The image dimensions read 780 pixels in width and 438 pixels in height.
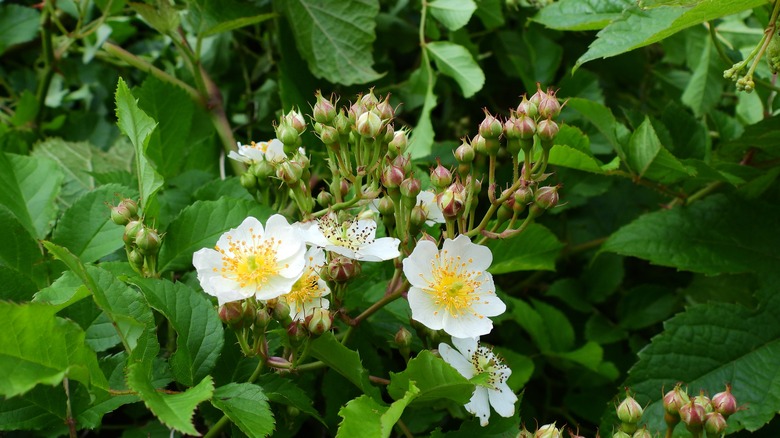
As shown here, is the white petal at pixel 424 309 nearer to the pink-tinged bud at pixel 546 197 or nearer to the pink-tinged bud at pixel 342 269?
the pink-tinged bud at pixel 342 269

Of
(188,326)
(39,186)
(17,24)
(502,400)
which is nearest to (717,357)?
(502,400)

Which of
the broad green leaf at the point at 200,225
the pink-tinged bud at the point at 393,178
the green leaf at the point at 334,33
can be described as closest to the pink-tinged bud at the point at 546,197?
the pink-tinged bud at the point at 393,178

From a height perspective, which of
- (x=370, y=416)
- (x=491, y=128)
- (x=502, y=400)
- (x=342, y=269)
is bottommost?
(x=502, y=400)

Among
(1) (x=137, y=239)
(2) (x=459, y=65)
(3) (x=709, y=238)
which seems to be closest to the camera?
(1) (x=137, y=239)

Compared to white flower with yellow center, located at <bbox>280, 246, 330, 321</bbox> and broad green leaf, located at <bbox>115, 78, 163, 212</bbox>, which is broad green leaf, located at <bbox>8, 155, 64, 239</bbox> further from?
white flower with yellow center, located at <bbox>280, 246, 330, 321</bbox>

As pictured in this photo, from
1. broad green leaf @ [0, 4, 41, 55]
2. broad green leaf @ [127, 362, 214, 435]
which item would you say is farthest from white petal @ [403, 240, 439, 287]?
broad green leaf @ [0, 4, 41, 55]

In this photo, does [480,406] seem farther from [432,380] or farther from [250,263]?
[250,263]
